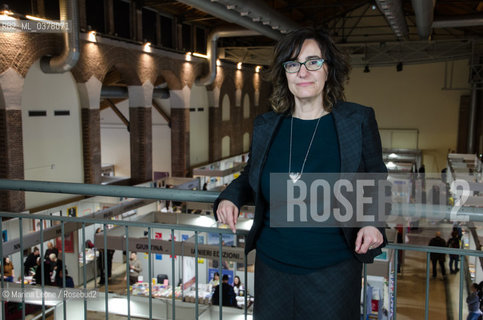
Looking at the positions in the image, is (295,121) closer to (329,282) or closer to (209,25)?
(329,282)

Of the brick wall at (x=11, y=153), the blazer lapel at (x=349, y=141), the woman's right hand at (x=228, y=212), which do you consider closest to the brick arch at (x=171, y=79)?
the brick wall at (x=11, y=153)

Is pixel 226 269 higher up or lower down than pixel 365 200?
lower down

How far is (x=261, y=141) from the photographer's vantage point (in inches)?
73.9

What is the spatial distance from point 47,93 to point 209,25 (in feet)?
32.6

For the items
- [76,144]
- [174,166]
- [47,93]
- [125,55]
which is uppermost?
[125,55]

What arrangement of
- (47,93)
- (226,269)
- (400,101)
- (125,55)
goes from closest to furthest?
(226,269), (47,93), (125,55), (400,101)

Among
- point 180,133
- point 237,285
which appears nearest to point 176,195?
point 237,285

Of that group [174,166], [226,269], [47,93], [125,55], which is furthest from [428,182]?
[47,93]

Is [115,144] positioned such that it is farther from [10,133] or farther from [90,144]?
[10,133]

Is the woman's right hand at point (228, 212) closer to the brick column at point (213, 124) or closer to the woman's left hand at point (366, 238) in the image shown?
the woman's left hand at point (366, 238)

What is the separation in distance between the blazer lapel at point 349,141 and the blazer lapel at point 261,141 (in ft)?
0.84

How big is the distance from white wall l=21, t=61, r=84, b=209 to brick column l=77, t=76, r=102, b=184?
14 cm

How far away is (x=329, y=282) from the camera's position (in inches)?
67.0

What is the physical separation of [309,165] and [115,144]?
800 inches
